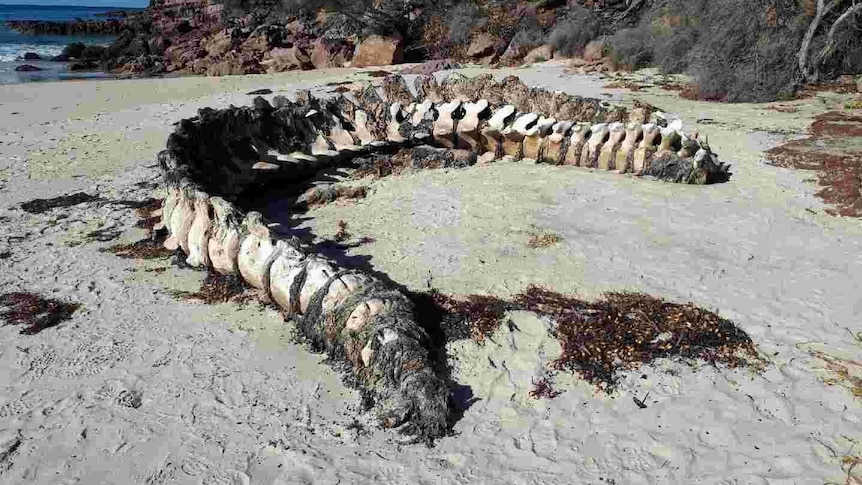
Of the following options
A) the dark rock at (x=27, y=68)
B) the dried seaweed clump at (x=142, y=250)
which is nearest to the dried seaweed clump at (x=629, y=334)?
the dried seaweed clump at (x=142, y=250)

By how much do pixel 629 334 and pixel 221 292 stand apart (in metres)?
3.22

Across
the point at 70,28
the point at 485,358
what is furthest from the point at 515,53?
the point at 70,28

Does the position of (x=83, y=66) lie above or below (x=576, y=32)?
below

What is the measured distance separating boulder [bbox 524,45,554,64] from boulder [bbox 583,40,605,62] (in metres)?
1.46

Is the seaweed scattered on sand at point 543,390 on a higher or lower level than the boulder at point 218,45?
lower

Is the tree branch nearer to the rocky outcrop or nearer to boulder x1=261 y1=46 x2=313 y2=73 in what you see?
boulder x1=261 y1=46 x2=313 y2=73

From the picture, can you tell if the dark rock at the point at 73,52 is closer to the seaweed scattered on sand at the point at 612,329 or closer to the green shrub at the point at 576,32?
the green shrub at the point at 576,32

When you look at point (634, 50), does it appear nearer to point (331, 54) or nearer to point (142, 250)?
point (331, 54)

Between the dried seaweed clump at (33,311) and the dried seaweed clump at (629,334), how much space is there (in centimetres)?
354

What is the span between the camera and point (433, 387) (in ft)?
11.6

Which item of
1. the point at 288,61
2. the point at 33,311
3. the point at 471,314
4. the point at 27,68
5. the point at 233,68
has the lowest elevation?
the point at 33,311

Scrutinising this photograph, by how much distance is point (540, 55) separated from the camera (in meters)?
20.0

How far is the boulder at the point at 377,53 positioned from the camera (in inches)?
886

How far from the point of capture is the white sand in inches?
126
